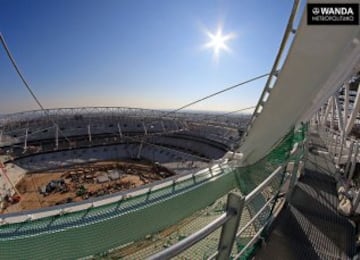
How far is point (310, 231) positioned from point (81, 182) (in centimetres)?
1773

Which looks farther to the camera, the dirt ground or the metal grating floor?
the dirt ground

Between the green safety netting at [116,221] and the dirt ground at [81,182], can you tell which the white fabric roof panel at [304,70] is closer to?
the green safety netting at [116,221]

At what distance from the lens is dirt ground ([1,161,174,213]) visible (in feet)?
45.1

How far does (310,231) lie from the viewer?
79.4 inches

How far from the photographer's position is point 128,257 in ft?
5.58

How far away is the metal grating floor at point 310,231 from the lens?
175 cm

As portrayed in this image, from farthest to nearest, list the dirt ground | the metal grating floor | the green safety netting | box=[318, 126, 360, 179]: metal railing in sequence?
the dirt ground → box=[318, 126, 360, 179]: metal railing → the metal grating floor → the green safety netting

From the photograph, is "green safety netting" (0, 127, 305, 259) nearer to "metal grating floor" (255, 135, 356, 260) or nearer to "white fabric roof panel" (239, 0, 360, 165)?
"metal grating floor" (255, 135, 356, 260)

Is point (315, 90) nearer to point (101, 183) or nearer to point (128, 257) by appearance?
point (128, 257)

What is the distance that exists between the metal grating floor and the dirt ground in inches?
533

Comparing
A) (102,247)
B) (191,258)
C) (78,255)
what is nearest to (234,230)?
(191,258)

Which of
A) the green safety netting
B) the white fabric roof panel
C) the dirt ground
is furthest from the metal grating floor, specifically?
the dirt ground

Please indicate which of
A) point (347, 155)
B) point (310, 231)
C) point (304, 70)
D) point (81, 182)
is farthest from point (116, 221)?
point (81, 182)

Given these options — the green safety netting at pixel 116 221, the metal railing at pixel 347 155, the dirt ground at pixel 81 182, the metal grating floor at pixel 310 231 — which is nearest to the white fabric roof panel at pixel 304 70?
the green safety netting at pixel 116 221
